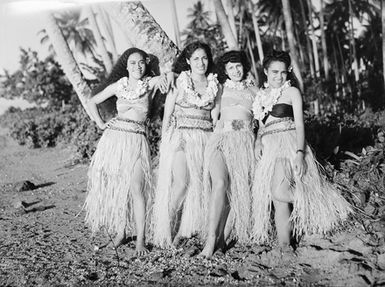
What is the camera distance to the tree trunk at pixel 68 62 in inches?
238

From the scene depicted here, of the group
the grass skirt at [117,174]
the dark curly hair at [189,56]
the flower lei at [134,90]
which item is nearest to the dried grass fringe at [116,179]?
the grass skirt at [117,174]

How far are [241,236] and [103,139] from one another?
1.33 metres

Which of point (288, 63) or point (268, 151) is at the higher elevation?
point (288, 63)

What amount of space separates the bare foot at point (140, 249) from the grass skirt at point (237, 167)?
0.61 m

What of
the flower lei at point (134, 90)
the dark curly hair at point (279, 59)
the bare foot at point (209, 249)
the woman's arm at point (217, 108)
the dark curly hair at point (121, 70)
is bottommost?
the bare foot at point (209, 249)

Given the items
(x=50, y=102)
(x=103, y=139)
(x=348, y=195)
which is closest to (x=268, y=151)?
(x=348, y=195)

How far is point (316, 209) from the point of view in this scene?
277cm

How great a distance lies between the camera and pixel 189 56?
3.04m

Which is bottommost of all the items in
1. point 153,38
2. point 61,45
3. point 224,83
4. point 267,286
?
point 267,286

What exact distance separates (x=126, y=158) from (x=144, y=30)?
1640 mm

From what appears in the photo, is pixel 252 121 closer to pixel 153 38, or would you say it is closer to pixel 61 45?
pixel 153 38

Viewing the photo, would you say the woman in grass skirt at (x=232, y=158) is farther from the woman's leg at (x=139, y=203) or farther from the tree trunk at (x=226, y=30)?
the tree trunk at (x=226, y=30)

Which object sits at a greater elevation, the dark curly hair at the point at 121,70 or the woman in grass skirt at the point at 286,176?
the dark curly hair at the point at 121,70

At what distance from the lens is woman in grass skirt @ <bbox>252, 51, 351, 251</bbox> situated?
2.78 metres
